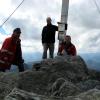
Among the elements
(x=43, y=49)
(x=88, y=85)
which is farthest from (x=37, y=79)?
(x=43, y=49)

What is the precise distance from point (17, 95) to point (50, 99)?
37.0 inches

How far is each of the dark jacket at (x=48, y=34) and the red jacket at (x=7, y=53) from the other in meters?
5.06

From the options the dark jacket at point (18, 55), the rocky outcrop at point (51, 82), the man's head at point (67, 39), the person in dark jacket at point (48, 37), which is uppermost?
the person in dark jacket at point (48, 37)

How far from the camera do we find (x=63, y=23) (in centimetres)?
2406

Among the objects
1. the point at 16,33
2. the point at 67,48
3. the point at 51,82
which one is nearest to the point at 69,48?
the point at 67,48

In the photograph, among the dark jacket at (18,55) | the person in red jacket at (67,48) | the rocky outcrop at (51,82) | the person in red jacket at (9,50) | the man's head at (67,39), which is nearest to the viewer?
the rocky outcrop at (51,82)

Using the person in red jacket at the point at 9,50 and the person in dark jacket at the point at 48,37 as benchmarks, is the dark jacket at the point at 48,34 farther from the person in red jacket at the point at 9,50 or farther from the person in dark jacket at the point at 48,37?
the person in red jacket at the point at 9,50

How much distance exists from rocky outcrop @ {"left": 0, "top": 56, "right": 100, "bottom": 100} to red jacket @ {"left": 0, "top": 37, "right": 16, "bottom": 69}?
1496 millimetres

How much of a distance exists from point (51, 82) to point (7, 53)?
434cm

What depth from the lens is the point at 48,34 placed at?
76.5 feet

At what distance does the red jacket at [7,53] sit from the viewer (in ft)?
60.4

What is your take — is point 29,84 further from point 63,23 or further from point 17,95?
point 63,23

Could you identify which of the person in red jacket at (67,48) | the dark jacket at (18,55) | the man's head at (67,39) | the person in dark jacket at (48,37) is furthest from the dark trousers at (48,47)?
the dark jacket at (18,55)

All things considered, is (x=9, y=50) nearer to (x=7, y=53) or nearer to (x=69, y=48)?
(x=7, y=53)
